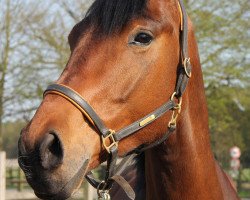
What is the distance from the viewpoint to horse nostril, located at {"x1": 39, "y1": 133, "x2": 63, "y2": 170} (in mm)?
2211

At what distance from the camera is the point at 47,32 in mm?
13078

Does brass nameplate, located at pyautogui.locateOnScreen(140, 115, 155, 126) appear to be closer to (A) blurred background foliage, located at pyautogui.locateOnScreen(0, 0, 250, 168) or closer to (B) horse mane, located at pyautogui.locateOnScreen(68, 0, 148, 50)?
(B) horse mane, located at pyautogui.locateOnScreen(68, 0, 148, 50)

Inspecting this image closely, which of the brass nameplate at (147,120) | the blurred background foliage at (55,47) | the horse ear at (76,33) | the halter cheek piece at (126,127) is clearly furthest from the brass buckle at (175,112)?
the blurred background foliage at (55,47)

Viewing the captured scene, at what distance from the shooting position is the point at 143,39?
2.63 m

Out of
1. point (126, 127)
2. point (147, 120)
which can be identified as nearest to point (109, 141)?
point (126, 127)

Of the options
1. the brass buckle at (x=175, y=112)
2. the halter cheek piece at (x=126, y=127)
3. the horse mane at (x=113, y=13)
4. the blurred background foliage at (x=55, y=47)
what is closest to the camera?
the halter cheek piece at (x=126, y=127)

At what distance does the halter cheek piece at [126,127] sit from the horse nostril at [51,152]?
9.1 inches

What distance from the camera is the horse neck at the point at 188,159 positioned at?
9.46 ft

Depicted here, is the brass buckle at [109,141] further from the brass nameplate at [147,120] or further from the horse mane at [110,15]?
the horse mane at [110,15]

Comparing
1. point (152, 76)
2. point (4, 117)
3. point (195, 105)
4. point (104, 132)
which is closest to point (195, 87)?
point (195, 105)

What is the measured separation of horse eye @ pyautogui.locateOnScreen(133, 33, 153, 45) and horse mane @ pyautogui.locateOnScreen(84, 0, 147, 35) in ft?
0.32

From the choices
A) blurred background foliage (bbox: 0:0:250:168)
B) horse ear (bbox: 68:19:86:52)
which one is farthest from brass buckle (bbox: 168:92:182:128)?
blurred background foliage (bbox: 0:0:250:168)

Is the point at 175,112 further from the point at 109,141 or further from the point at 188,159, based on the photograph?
the point at 109,141

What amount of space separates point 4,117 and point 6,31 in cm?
232
